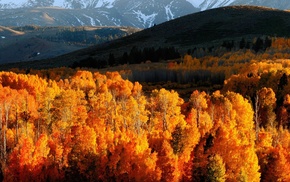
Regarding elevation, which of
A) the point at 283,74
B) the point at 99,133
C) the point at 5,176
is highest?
the point at 283,74

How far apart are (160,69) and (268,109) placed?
74319mm

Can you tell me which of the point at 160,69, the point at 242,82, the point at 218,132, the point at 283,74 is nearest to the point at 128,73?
the point at 160,69

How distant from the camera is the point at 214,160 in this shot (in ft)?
202

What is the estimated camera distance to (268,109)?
9362cm

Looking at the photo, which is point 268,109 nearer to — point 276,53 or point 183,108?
point 183,108

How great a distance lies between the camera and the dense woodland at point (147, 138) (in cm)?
6588

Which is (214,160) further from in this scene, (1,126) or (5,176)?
(1,126)

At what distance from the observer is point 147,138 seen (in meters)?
74.2

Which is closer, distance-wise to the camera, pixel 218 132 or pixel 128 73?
pixel 218 132

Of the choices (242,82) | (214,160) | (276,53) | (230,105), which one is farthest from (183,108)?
(276,53)

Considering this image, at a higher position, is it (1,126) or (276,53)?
(276,53)

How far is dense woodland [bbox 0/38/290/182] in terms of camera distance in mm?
65875

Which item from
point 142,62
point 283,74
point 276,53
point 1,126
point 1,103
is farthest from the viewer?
point 142,62

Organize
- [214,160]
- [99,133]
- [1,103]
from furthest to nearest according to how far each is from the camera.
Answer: [1,103]
[99,133]
[214,160]
